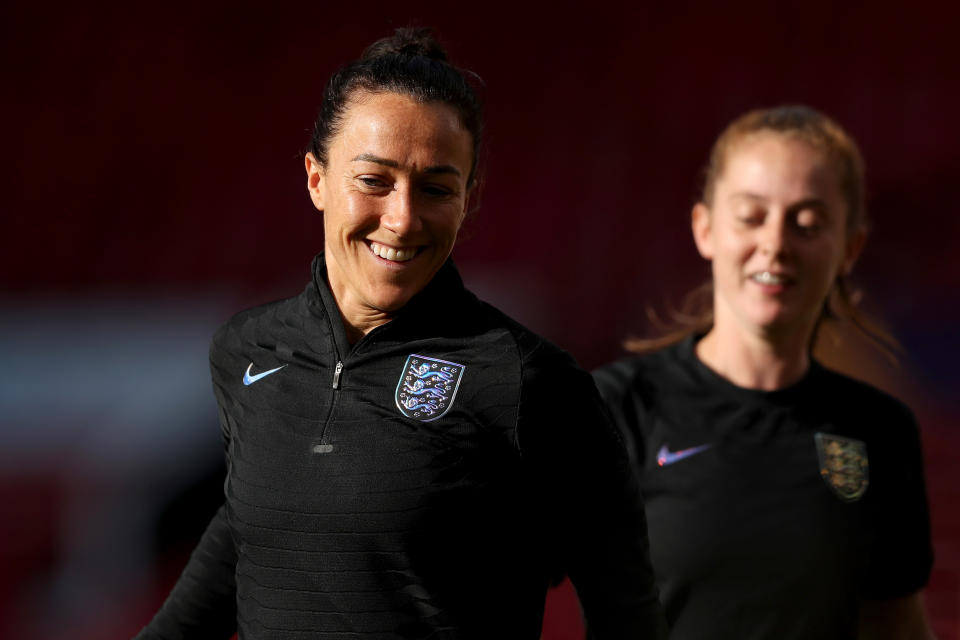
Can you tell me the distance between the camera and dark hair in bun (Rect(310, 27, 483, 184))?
1.29 m

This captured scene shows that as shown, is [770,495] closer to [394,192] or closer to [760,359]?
[760,359]

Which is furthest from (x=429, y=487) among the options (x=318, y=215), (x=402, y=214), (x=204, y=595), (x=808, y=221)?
(x=318, y=215)

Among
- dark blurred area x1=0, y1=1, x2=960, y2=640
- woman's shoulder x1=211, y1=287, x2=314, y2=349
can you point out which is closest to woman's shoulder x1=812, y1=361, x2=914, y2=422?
woman's shoulder x1=211, y1=287, x2=314, y2=349

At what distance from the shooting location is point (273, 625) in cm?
123

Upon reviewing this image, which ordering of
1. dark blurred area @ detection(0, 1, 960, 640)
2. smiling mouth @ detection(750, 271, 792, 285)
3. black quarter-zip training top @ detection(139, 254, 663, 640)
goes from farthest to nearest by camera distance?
dark blurred area @ detection(0, 1, 960, 640) < smiling mouth @ detection(750, 271, 792, 285) < black quarter-zip training top @ detection(139, 254, 663, 640)

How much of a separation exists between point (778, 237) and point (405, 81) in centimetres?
80

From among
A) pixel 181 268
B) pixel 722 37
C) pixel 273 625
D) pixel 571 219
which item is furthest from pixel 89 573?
pixel 722 37

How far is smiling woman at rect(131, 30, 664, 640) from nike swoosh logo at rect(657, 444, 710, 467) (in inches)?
19.3

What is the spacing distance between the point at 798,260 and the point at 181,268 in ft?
13.6

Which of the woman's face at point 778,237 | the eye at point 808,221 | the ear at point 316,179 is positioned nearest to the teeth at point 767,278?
the woman's face at point 778,237

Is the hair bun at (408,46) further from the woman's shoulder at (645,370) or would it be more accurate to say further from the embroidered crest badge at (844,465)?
the embroidered crest badge at (844,465)

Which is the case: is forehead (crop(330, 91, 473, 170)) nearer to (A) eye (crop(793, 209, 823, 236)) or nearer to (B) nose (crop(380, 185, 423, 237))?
(B) nose (crop(380, 185, 423, 237))

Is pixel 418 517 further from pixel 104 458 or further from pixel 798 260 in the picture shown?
pixel 104 458

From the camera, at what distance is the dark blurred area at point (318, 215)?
479 centimetres
